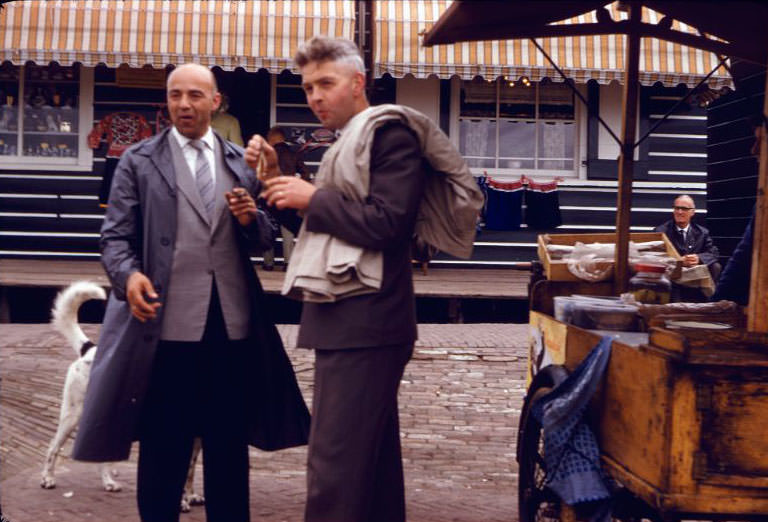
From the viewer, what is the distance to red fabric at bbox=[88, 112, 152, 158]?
13297 millimetres

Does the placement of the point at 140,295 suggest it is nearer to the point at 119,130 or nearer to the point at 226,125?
the point at 226,125

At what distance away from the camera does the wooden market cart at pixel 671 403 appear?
299cm

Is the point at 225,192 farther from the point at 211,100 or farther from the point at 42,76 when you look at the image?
the point at 42,76

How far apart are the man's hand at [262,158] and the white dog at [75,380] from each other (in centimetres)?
208

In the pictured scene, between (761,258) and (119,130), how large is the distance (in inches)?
441

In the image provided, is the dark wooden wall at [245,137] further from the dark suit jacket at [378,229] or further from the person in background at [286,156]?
the dark suit jacket at [378,229]

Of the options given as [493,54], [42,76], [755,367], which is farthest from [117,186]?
[42,76]

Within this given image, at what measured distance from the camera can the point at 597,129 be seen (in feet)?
45.3

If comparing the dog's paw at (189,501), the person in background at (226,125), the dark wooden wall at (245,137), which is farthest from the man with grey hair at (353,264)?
the dark wooden wall at (245,137)

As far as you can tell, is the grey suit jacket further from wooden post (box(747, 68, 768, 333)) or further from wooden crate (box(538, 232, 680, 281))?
wooden post (box(747, 68, 768, 333))

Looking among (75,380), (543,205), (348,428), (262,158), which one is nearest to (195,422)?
(348,428)

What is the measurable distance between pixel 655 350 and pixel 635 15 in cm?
216

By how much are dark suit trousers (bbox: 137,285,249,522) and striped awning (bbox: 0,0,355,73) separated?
8.61 m

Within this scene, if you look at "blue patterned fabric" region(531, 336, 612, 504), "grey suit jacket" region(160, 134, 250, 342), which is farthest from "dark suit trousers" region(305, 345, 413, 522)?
"grey suit jacket" region(160, 134, 250, 342)
